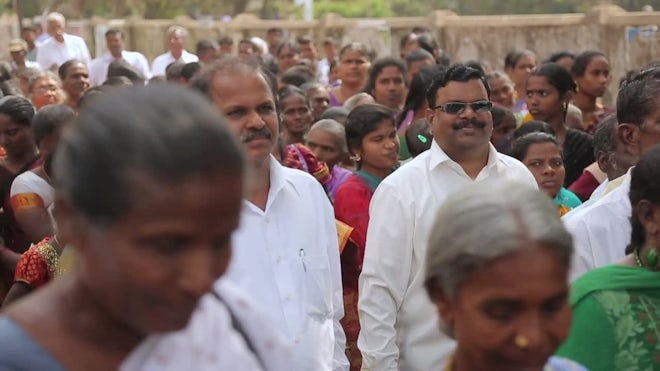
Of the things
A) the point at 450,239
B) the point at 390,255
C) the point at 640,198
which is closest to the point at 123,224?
the point at 450,239

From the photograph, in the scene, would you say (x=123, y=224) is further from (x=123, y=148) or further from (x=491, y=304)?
(x=491, y=304)

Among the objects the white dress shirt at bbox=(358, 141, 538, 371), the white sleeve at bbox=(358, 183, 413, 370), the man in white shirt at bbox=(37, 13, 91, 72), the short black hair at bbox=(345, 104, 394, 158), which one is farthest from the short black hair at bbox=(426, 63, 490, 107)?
the man in white shirt at bbox=(37, 13, 91, 72)

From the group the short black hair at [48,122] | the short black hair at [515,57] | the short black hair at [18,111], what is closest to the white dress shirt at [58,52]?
the short black hair at [515,57]

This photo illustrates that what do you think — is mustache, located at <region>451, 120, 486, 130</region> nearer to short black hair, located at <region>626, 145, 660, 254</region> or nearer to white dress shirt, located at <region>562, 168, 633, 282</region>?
white dress shirt, located at <region>562, 168, 633, 282</region>

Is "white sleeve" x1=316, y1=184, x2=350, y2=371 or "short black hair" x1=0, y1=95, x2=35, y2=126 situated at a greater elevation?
"white sleeve" x1=316, y1=184, x2=350, y2=371

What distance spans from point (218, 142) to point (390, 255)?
10.5 feet

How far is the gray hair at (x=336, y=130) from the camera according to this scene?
845 cm

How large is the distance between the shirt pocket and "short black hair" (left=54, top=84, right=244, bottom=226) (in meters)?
2.51

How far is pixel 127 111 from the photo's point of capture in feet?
6.02

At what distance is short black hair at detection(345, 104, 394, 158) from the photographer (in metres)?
7.54

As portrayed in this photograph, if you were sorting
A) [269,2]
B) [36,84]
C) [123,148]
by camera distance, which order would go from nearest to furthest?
[123,148] → [36,84] → [269,2]

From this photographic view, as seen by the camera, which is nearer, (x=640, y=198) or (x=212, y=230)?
(x=212, y=230)

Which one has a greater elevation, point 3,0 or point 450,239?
point 450,239

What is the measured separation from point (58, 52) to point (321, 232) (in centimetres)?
1542
